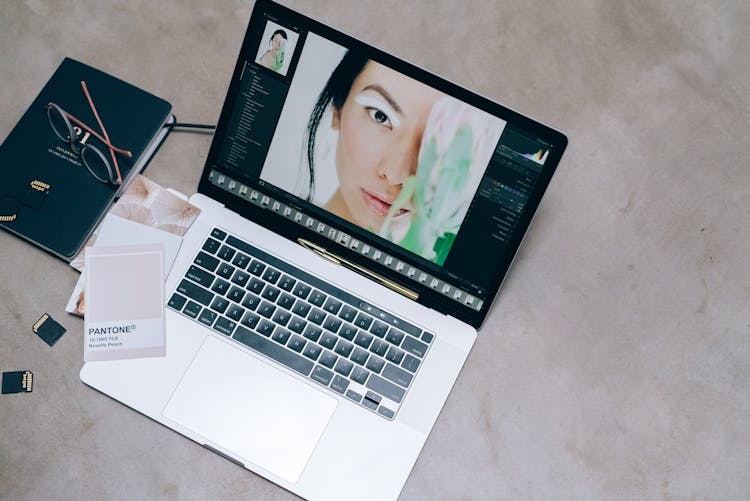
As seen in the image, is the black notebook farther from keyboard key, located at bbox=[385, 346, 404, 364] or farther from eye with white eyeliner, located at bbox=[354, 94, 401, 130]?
keyboard key, located at bbox=[385, 346, 404, 364]

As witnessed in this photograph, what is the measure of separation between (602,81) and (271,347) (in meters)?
0.63

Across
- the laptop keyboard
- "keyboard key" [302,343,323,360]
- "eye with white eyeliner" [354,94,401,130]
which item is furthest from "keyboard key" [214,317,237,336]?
"eye with white eyeliner" [354,94,401,130]

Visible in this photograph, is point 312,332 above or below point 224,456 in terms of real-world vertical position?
above

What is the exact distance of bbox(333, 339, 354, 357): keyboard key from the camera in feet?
3.17

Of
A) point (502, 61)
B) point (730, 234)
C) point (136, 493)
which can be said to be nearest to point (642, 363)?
point (730, 234)

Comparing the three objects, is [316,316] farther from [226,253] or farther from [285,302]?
[226,253]

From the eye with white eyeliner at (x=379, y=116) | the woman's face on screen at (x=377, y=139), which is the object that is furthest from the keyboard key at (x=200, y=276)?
the eye with white eyeliner at (x=379, y=116)

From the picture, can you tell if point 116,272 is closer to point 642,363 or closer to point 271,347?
point 271,347

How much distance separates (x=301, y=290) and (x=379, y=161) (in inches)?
8.2

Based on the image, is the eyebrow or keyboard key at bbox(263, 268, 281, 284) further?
keyboard key at bbox(263, 268, 281, 284)

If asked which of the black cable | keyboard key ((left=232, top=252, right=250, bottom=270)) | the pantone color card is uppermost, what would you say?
the black cable

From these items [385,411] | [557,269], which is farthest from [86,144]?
[557,269]

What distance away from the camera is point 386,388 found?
0.95 m

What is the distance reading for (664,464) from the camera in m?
0.97
